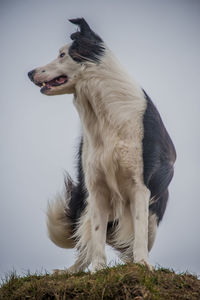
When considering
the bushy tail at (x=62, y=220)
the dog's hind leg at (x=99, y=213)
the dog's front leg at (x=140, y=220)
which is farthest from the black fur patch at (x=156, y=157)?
the bushy tail at (x=62, y=220)

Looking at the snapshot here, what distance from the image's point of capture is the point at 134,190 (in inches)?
226

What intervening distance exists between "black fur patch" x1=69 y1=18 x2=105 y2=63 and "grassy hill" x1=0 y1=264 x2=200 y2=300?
277 centimetres

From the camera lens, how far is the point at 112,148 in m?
5.78

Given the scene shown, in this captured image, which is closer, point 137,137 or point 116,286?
point 116,286

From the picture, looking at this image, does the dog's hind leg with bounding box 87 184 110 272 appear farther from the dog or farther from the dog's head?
the dog's head

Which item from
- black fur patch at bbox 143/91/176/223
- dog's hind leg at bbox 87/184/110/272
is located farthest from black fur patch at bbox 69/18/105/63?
dog's hind leg at bbox 87/184/110/272

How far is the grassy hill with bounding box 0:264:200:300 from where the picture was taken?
448 cm

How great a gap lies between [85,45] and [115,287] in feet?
10.6

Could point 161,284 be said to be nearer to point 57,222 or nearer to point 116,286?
point 116,286

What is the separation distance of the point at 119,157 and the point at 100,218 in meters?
0.86

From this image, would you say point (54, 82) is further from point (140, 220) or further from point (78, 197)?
point (140, 220)

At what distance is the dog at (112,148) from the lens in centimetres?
572

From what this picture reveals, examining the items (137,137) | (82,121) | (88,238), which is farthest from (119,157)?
(88,238)

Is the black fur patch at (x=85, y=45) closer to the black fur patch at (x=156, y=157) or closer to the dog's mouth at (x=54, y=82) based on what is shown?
the dog's mouth at (x=54, y=82)
